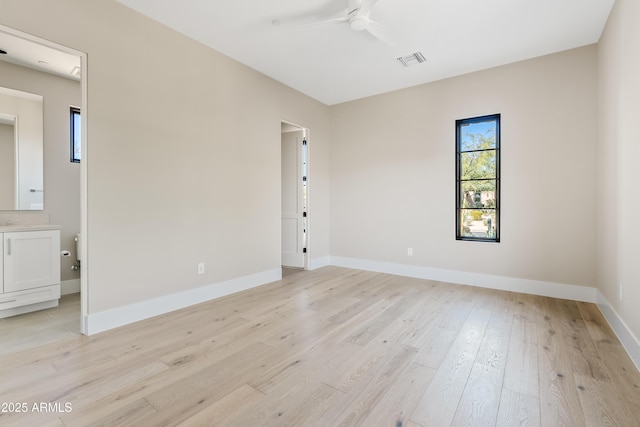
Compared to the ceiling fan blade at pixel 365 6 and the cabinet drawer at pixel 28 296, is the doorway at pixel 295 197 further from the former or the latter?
the cabinet drawer at pixel 28 296

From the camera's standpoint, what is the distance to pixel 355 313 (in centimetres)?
304

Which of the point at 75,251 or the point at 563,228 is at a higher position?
the point at 563,228

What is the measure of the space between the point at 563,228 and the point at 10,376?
17.4ft

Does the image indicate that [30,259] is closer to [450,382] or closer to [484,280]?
[450,382]

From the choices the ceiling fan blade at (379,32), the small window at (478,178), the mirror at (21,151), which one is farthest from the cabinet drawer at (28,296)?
the small window at (478,178)

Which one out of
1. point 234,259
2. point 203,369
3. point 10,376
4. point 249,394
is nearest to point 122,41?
point 234,259

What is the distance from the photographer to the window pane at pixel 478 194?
3.97 meters

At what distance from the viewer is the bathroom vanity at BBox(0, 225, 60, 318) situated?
2844 mm

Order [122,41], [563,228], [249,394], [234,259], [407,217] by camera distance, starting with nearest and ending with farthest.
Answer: [249,394] < [122,41] < [563,228] < [234,259] < [407,217]

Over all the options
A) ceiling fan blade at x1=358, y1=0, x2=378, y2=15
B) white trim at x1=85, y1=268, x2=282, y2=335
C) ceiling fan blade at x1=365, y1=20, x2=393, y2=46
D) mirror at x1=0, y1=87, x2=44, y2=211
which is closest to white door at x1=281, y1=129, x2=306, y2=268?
white trim at x1=85, y1=268, x2=282, y2=335

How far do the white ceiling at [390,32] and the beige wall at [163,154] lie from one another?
0.34m

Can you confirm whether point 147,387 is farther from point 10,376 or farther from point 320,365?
point 320,365

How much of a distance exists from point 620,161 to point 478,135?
1.77 meters

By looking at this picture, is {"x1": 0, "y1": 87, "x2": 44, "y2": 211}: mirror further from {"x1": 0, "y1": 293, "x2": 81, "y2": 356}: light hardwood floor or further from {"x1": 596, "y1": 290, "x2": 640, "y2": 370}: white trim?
{"x1": 596, "y1": 290, "x2": 640, "y2": 370}: white trim
